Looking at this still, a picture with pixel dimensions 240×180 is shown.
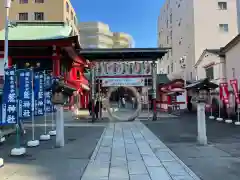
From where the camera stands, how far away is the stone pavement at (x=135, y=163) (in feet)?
22.4

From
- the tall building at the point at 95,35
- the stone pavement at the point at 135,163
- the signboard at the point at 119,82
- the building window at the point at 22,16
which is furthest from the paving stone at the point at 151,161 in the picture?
the tall building at the point at 95,35

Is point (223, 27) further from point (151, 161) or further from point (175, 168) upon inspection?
point (175, 168)

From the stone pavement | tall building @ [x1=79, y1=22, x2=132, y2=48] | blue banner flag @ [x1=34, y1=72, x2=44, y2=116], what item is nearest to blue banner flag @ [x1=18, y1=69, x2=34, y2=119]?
blue banner flag @ [x1=34, y1=72, x2=44, y2=116]

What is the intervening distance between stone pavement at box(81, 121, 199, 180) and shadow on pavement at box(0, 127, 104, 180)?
1.08 feet

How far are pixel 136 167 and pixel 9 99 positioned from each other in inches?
182

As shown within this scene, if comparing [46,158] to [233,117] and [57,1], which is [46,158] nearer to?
[233,117]

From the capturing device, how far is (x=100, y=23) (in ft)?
294

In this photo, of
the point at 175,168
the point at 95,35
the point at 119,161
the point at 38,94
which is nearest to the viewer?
the point at 175,168

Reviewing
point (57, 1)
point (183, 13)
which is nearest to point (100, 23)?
point (57, 1)

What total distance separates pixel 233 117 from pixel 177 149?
44.6 feet

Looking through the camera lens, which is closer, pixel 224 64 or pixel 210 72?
pixel 224 64

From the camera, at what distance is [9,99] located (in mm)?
9469

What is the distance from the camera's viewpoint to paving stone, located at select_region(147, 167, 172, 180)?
6715 millimetres

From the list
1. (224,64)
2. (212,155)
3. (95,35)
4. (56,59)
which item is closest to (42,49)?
(56,59)
